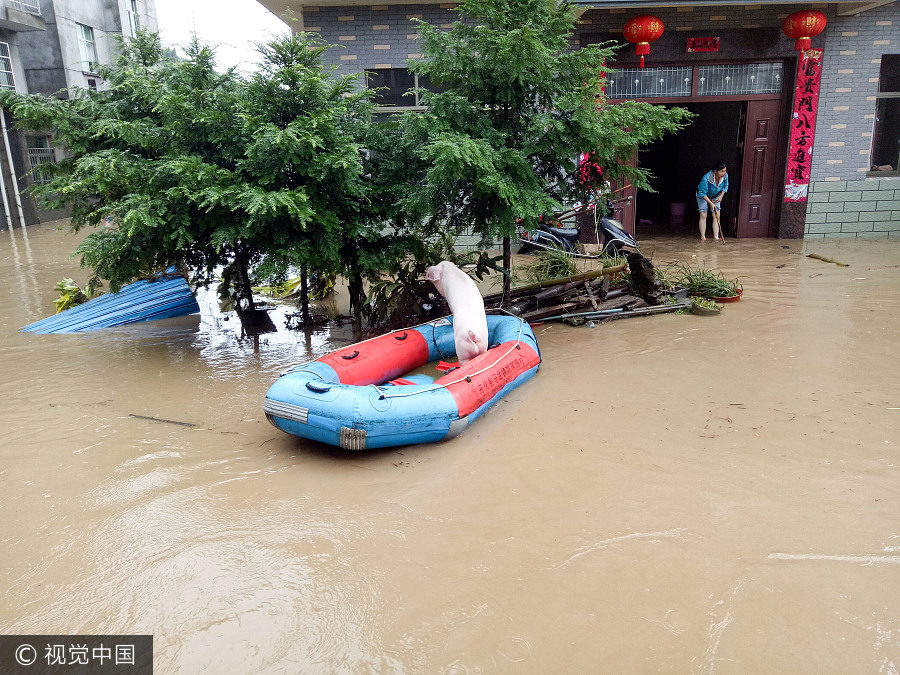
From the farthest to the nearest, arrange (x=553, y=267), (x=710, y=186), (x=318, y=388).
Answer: (x=710, y=186) < (x=553, y=267) < (x=318, y=388)

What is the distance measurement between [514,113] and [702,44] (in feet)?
17.8

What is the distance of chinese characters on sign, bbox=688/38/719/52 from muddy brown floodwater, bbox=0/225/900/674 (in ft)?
20.2

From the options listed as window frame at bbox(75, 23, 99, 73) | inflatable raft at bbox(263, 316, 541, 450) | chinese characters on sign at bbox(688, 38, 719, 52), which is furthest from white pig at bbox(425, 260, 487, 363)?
window frame at bbox(75, 23, 99, 73)

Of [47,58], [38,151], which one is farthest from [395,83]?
[47,58]

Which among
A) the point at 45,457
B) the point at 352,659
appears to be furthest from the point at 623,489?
the point at 45,457

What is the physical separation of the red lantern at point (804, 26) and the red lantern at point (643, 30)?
6.44 ft

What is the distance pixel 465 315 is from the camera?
561 centimetres

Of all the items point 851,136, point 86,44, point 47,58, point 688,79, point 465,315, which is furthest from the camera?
point 86,44

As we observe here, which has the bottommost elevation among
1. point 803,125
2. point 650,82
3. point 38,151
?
point 803,125

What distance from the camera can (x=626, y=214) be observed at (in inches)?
442

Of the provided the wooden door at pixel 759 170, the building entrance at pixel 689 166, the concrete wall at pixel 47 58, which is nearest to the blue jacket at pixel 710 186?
the wooden door at pixel 759 170

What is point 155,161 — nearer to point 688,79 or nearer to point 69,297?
point 69,297

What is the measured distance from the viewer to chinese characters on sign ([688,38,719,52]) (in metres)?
10.2

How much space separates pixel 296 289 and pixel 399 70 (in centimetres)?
395
